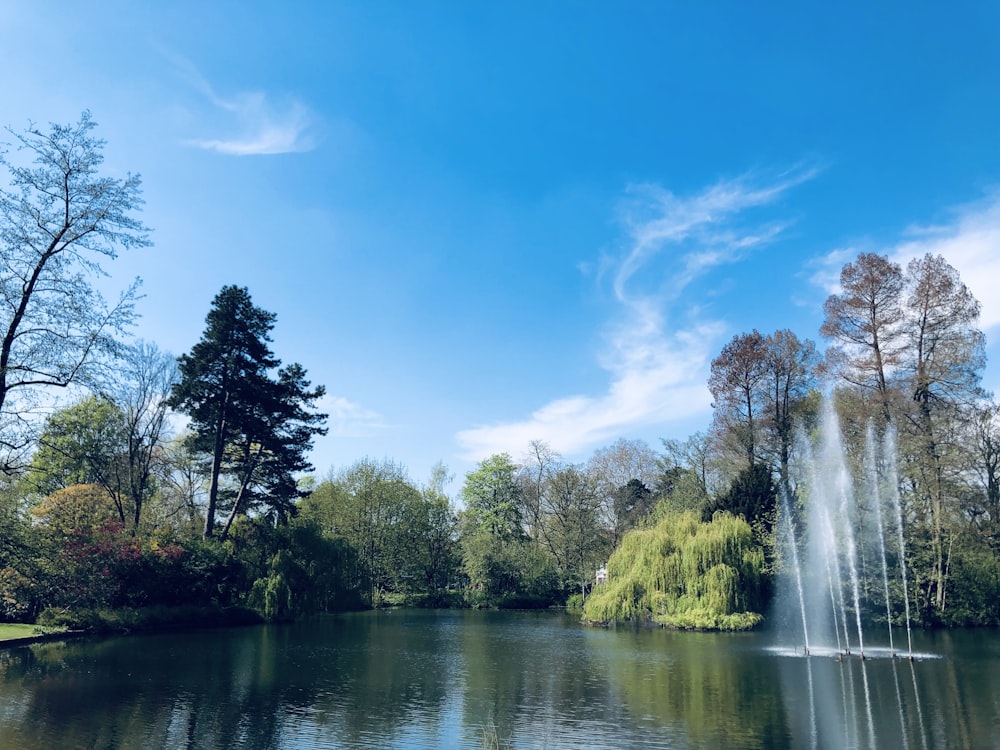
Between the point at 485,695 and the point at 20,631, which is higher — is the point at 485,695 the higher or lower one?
the lower one

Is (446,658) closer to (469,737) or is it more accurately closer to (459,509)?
(469,737)

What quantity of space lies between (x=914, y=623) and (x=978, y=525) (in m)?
6.39

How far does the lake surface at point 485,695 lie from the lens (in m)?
12.3

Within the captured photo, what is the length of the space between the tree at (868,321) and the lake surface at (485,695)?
14.9 metres

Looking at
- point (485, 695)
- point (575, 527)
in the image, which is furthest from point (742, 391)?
point (485, 695)

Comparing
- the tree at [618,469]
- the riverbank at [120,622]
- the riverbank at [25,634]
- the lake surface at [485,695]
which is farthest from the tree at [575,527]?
the riverbank at [25,634]

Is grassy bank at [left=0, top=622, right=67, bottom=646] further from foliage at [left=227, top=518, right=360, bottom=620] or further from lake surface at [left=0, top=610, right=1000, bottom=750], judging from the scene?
foliage at [left=227, top=518, right=360, bottom=620]

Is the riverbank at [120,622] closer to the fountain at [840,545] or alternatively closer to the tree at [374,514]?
the tree at [374,514]

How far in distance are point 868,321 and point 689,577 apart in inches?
700

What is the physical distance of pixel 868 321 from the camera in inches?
1506


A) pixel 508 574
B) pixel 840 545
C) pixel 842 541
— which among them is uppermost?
pixel 842 541

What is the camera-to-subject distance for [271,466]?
4000cm

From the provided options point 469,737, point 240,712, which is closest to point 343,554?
point 240,712

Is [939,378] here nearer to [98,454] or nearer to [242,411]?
[242,411]
